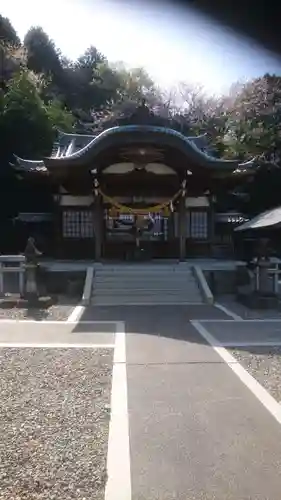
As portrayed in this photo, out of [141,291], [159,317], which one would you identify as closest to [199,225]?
[141,291]

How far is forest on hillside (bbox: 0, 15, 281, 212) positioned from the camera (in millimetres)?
23438

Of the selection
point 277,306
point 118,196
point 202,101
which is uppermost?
point 202,101

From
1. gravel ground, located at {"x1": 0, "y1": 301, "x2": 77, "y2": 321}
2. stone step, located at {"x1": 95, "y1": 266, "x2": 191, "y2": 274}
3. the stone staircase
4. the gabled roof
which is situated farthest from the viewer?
the gabled roof

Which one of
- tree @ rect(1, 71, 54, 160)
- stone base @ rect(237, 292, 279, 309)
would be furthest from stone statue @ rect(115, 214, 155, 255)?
tree @ rect(1, 71, 54, 160)

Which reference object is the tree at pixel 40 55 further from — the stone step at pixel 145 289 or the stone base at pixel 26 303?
the stone base at pixel 26 303

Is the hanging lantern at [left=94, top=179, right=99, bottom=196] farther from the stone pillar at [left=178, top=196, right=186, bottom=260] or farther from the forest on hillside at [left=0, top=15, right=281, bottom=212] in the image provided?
the forest on hillside at [left=0, top=15, right=281, bottom=212]

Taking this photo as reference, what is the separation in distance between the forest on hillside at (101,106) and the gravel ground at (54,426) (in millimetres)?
16695

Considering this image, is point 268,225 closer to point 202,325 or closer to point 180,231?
point 180,231

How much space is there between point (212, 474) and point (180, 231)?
13265 mm

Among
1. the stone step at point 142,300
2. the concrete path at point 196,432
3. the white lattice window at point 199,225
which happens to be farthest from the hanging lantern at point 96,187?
the concrete path at point 196,432

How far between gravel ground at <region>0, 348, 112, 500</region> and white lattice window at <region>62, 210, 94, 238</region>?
1087 cm

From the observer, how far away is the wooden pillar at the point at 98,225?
16.0 meters

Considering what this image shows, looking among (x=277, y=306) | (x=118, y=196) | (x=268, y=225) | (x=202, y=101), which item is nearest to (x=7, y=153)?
(x=118, y=196)

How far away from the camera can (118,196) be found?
1778 centimetres
